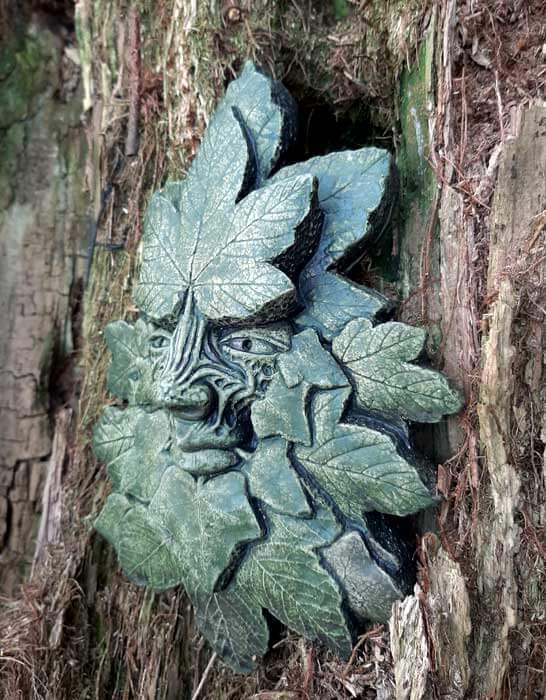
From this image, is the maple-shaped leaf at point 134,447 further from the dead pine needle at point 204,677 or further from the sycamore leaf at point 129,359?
the dead pine needle at point 204,677

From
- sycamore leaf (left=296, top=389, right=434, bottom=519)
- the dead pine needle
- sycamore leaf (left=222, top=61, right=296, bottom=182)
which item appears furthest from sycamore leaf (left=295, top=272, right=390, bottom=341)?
the dead pine needle

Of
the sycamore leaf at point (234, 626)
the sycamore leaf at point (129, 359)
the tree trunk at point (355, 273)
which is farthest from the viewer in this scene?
the sycamore leaf at point (129, 359)

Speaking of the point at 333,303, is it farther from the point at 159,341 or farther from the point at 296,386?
the point at 159,341

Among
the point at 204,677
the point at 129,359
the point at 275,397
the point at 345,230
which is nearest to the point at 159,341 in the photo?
the point at 129,359

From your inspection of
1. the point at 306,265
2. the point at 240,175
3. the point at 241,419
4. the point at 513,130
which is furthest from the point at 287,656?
the point at 513,130

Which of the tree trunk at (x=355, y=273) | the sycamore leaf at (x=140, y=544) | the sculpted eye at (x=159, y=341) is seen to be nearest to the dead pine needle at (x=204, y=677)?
the tree trunk at (x=355, y=273)

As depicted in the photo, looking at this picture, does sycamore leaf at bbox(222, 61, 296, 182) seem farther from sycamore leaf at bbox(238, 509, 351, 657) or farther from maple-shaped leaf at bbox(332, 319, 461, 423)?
sycamore leaf at bbox(238, 509, 351, 657)
